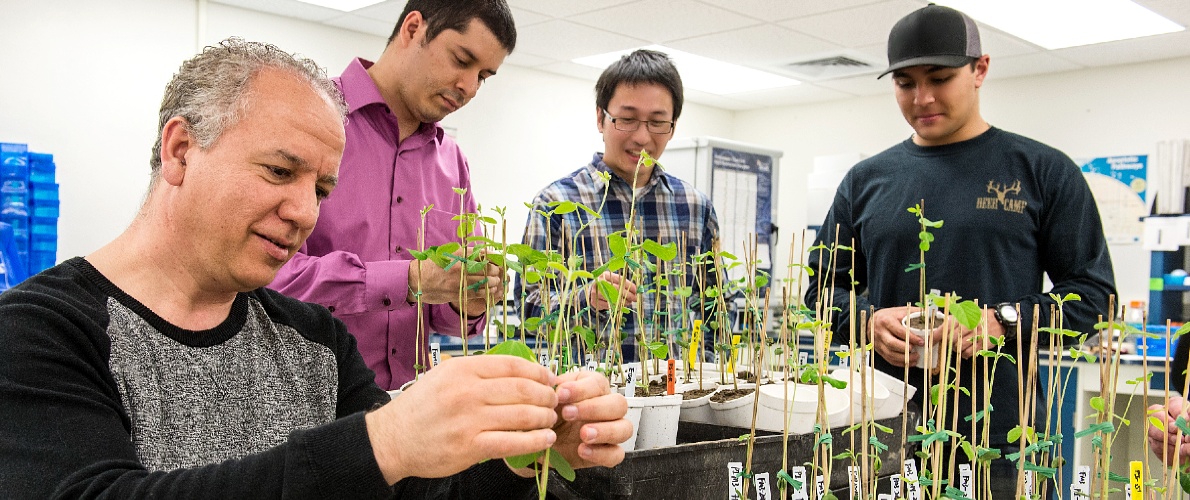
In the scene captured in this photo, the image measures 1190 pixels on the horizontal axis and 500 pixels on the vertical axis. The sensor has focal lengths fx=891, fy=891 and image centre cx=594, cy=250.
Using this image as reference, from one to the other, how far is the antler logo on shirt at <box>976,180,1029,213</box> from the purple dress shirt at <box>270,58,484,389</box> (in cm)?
107

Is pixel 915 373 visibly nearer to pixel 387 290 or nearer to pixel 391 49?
pixel 387 290

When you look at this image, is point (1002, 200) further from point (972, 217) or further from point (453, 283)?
point (453, 283)

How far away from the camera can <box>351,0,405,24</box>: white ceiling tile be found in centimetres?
482

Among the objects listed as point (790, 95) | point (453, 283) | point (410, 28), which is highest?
point (790, 95)

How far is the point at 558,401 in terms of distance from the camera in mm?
777

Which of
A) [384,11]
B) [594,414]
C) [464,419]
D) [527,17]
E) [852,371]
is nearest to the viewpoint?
[464,419]

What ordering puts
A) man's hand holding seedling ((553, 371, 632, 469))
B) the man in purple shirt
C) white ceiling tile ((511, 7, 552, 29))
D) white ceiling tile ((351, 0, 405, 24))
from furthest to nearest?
white ceiling tile ((511, 7, 552, 29)) → white ceiling tile ((351, 0, 405, 24)) → the man in purple shirt → man's hand holding seedling ((553, 371, 632, 469))

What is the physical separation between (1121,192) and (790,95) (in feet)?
8.36

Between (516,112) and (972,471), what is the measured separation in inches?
224

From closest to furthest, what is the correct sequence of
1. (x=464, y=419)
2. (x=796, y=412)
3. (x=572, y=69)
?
(x=464, y=419) < (x=796, y=412) < (x=572, y=69)

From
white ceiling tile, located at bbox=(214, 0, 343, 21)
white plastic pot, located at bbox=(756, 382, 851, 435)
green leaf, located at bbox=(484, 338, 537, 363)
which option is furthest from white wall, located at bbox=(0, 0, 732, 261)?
green leaf, located at bbox=(484, 338, 537, 363)

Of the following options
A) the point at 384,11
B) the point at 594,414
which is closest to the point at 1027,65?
the point at 384,11

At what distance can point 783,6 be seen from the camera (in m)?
4.80

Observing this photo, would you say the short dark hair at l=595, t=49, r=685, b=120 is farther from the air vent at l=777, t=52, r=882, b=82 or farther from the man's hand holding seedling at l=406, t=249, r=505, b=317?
the air vent at l=777, t=52, r=882, b=82
